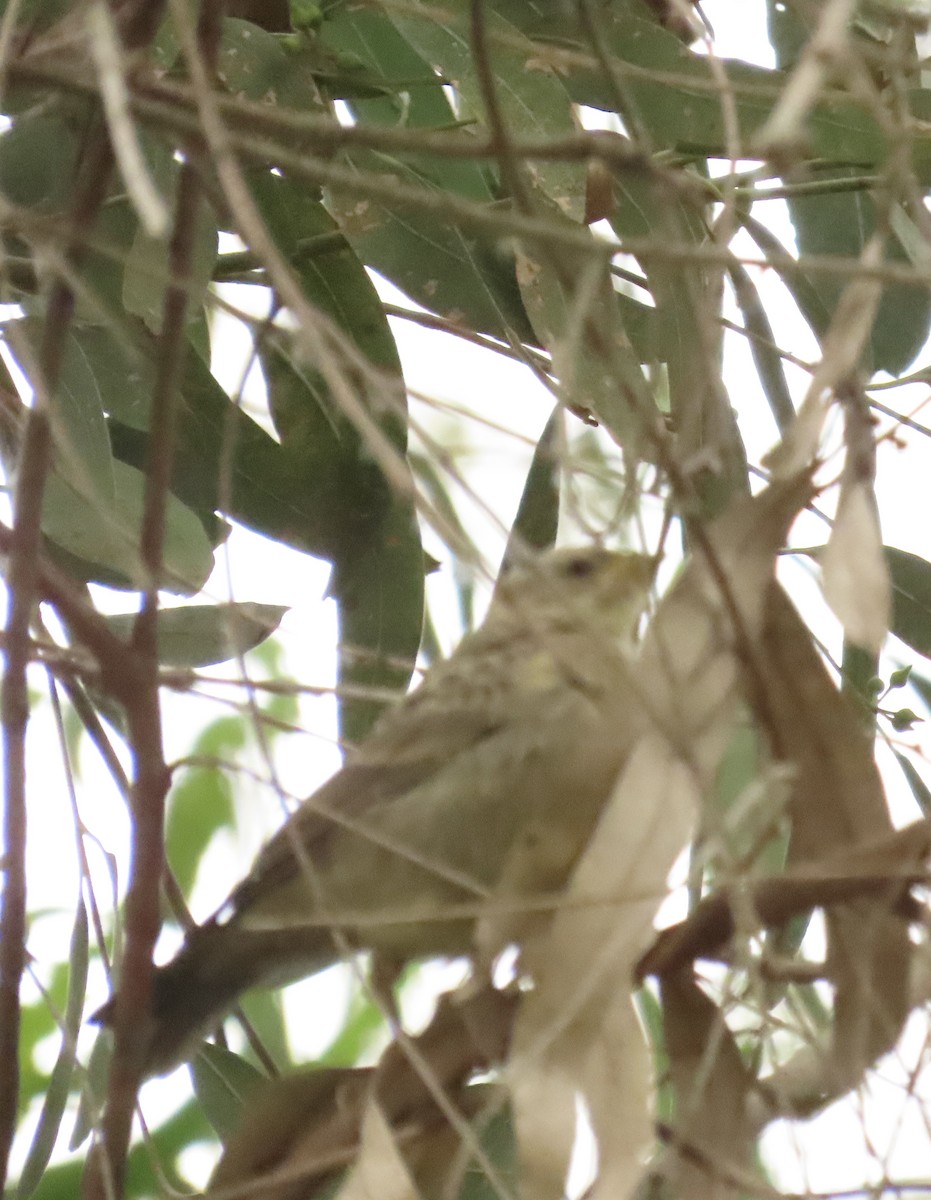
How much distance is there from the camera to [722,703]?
0.98m

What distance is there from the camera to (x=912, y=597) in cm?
182

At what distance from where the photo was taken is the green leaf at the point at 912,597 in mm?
1811

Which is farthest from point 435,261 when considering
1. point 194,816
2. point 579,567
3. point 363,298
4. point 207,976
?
point 194,816

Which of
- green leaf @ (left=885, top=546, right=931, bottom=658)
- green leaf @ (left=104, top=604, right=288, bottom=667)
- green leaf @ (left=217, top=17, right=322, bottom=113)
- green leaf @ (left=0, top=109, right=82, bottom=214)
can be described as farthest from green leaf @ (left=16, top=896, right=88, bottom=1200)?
green leaf @ (left=885, top=546, right=931, bottom=658)

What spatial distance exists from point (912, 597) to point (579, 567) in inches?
15.1

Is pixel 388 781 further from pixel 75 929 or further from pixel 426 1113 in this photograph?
pixel 426 1113

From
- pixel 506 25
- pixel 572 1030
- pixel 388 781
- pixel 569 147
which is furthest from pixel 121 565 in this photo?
pixel 569 147

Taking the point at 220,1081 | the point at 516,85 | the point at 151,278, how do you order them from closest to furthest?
the point at 151,278 → the point at 516,85 → the point at 220,1081

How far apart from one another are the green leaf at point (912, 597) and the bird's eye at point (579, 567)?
33cm

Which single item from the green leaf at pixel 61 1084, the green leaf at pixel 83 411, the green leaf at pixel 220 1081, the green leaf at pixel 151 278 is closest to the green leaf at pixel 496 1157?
the green leaf at pixel 220 1081

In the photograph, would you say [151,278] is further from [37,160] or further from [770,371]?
[770,371]

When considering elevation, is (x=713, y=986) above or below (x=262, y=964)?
below

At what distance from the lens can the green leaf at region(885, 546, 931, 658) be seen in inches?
71.3

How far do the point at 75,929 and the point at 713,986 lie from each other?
770 millimetres
